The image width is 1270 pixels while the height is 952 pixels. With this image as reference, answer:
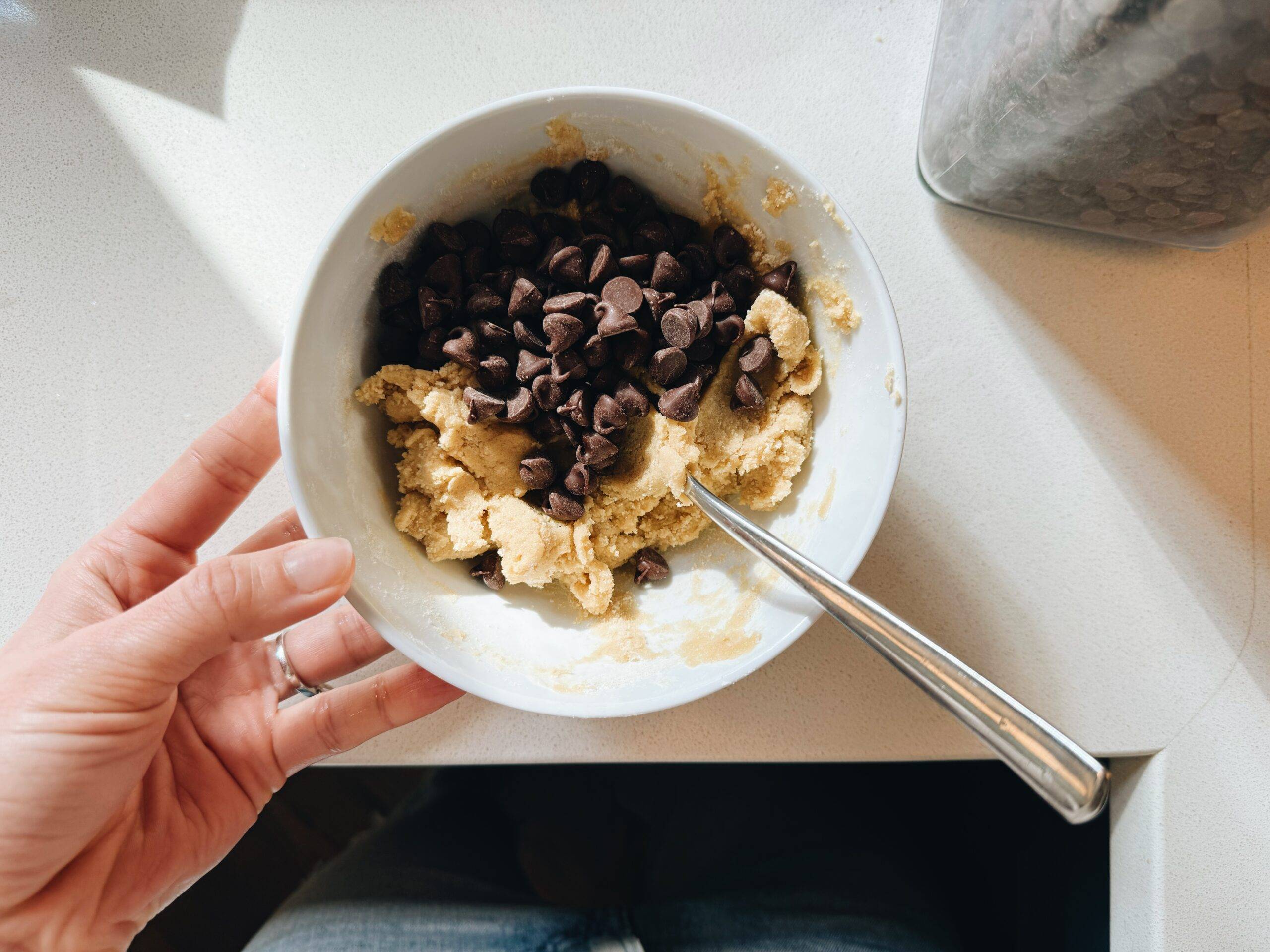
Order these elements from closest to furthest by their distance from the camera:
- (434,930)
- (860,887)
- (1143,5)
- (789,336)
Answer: (1143,5)
(789,336)
(434,930)
(860,887)

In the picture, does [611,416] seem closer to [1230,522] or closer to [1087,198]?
[1087,198]

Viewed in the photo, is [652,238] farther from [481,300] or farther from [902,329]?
[902,329]

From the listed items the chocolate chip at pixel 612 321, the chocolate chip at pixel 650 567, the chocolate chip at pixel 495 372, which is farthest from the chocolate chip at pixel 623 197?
the chocolate chip at pixel 650 567


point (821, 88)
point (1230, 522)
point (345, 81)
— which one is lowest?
point (1230, 522)

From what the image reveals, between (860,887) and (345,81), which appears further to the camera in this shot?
(860,887)

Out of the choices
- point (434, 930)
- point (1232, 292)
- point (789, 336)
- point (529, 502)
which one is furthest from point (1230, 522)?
point (434, 930)

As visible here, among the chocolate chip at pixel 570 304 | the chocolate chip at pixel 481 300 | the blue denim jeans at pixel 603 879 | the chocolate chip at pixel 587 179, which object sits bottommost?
the blue denim jeans at pixel 603 879

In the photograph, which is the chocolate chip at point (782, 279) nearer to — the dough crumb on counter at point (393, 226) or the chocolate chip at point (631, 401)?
the chocolate chip at point (631, 401)
